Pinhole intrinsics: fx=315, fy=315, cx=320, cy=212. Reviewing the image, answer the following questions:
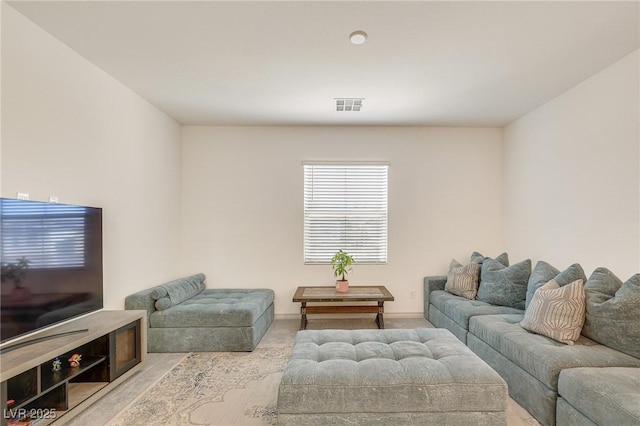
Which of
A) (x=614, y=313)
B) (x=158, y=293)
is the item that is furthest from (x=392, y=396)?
(x=158, y=293)

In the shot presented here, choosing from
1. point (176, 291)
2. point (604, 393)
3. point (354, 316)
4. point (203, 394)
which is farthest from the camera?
point (354, 316)

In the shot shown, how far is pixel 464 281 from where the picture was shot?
12.4 ft

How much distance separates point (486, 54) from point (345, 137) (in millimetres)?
2201

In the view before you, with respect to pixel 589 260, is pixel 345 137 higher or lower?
higher

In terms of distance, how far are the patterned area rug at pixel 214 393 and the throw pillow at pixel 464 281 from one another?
7.10ft

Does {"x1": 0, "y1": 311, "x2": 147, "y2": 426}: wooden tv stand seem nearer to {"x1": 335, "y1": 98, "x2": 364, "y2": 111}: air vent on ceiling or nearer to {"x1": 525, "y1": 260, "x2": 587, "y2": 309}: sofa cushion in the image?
{"x1": 335, "y1": 98, "x2": 364, "y2": 111}: air vent on ceiling

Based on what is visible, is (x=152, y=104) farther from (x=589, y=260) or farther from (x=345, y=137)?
(x=589, y=260)

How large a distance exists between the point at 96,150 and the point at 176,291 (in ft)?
Result: 5.43

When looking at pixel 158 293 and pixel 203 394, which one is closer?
pixel 203 394

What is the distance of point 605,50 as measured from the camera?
249 centimetres

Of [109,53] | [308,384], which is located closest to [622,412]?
[308,384]

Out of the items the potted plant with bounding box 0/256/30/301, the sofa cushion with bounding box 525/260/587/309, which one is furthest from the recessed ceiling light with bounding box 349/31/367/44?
the potted plant with bounding box 0/256/30/301

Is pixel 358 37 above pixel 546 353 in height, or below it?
above

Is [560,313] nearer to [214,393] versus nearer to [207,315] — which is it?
[214,393]
